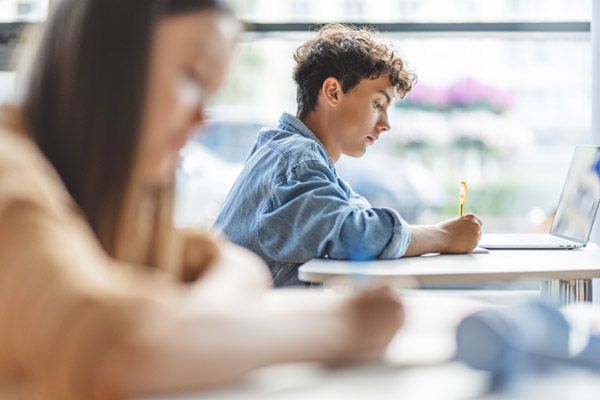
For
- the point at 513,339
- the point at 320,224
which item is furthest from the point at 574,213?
the point at 513,339

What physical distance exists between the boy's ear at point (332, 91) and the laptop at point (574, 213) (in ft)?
2.13

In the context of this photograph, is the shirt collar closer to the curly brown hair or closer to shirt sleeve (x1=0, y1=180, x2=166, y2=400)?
the curly brown hair

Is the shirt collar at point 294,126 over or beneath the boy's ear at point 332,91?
beneath

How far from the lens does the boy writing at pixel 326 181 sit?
1776 millimetres

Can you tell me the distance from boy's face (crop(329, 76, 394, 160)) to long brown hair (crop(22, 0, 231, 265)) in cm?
150

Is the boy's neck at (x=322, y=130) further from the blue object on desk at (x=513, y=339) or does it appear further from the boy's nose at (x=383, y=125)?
the blue object on desk at (x=513, y=339)

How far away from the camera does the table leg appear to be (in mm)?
1899

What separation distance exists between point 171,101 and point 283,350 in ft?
1.00

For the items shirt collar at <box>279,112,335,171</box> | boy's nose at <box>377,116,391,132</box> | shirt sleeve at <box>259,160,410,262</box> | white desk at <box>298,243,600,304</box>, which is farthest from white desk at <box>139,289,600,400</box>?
boy's nose at <box>377,116,391,132</box>

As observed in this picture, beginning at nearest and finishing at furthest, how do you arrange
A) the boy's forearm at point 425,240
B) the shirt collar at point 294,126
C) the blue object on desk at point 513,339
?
the blue object on desk at point 513,339 < the boy's forearm at point 425,240 < the shirt collar at point 294,126

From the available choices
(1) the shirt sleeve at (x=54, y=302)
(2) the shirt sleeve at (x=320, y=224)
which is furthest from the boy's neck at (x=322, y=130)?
(1) the shirt sleeve at (x=54, y=302)

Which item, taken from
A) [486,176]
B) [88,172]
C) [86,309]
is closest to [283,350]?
[86,309]

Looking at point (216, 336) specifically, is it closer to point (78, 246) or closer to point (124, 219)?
point (78, 246)

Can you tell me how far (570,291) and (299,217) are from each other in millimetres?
811
